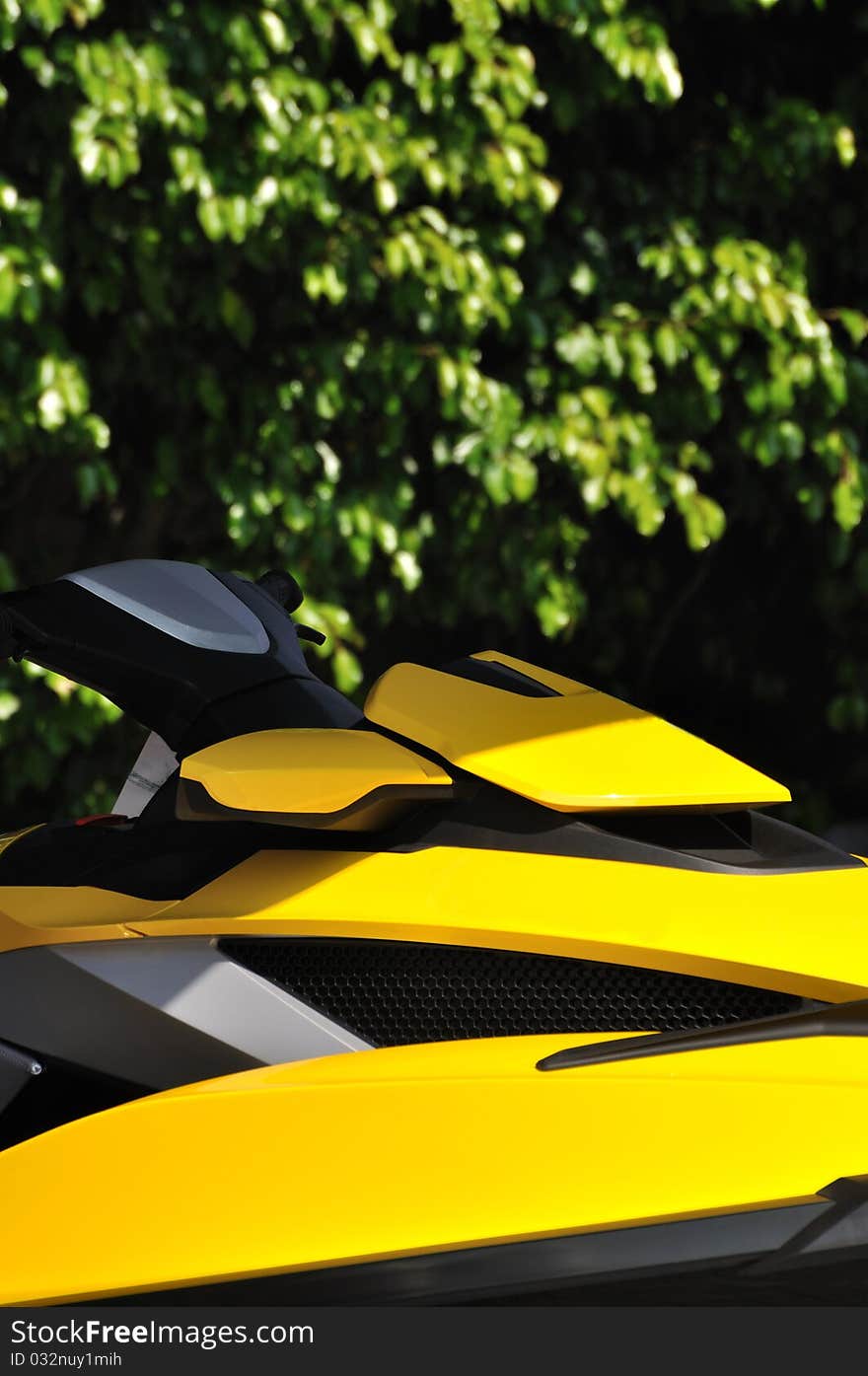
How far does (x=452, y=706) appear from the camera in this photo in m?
1.05

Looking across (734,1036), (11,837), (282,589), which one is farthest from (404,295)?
(734,1036)

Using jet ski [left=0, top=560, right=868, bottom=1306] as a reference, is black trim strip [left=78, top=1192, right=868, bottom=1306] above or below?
below

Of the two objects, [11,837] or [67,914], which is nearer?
[67,914]

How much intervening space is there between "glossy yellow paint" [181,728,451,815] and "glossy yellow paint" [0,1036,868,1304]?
0.56 ft

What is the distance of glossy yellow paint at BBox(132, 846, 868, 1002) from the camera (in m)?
0.91

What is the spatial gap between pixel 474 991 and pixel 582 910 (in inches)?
3.8

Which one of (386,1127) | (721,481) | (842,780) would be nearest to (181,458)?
(721,481)

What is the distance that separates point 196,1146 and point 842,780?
12.5 ft

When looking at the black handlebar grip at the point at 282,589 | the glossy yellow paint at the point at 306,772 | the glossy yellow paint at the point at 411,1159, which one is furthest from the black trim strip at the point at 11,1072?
the black handlebar grip at the point at 282,589

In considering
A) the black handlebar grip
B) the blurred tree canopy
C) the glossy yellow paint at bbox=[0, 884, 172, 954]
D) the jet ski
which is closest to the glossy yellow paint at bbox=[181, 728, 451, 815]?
the jet ski

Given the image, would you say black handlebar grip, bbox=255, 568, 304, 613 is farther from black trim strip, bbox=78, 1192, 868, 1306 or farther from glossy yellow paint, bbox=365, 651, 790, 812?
black trim strip, bbox=78, 1192, 868, 1306

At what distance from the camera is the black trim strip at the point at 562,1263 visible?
0.81 metres

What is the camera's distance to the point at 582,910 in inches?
37.0

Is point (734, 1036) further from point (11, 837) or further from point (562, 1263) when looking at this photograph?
point (11, 837)
